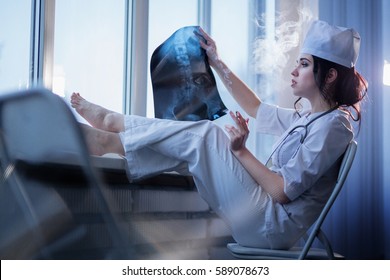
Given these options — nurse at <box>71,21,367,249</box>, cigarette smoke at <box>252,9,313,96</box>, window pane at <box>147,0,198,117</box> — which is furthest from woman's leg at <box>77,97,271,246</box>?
cigarette smoke at <box>252,9,313,96</box>

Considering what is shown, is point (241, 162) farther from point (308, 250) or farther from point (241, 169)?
point (308, 250)

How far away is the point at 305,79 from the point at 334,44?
0.09 m

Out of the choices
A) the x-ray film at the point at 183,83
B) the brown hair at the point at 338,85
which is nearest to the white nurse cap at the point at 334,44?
the brown hair at the point at 338,85

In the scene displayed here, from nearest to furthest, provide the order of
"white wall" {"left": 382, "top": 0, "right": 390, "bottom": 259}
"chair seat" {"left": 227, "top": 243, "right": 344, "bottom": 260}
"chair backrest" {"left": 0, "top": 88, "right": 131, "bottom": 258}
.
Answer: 1. "chair backrest" {"left": 0, "top": 88, "right": 131, "bottom": 258}
2. "chair seat" {"left": 227, "top": 243, "right": 344, "bottom": 260}
3. "white wall" {"left": 382, "top": 0, "right": 390, "bottom": 259}

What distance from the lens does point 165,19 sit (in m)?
1.24

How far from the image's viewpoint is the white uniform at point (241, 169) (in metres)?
0.90

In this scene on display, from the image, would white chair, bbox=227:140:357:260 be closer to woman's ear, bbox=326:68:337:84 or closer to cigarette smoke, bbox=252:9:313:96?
woman's ear, bbox=326:68:337:84

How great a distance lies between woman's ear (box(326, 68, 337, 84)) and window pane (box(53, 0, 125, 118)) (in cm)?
45

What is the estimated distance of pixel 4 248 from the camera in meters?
0.70

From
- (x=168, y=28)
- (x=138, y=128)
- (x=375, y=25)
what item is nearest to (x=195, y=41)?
(x=168, y=28)

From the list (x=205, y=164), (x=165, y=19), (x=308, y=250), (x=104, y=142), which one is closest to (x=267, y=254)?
(x=308, y=250)

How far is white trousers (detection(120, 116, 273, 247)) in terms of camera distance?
0.89 m

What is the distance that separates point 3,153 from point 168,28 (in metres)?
0.63

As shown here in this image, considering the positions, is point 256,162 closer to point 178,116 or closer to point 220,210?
Result: point 220,210
